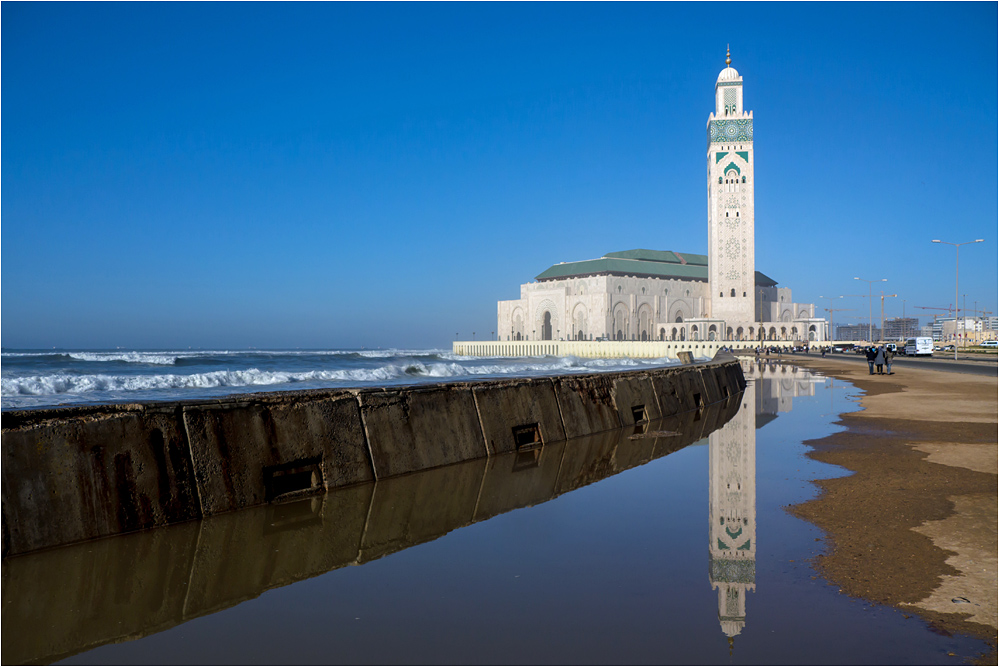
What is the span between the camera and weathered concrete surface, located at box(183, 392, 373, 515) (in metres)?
4.62

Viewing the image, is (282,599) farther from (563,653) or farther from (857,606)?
(857,606)

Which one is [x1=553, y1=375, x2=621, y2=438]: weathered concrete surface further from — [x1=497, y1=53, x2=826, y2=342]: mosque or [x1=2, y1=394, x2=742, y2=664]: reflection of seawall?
[x1=497, y1=53, x2=826, y2=342]: mosque

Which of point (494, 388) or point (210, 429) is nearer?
point (210, 429)

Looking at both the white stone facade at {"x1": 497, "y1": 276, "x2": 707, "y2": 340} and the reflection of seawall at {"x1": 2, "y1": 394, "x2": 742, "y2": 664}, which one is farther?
the white stone facade at {"x1": 497, "y1": 276, "x2": 707, "y2": 340}

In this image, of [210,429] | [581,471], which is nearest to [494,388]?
[581,471]

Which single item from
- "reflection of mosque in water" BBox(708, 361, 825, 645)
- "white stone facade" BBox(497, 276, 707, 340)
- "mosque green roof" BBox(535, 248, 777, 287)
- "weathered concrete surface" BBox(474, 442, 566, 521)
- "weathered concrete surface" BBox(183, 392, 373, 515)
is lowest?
"weathered concrete surface" BBox(474, 442, 566, 521)

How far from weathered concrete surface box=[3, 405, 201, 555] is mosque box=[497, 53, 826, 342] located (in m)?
93.1

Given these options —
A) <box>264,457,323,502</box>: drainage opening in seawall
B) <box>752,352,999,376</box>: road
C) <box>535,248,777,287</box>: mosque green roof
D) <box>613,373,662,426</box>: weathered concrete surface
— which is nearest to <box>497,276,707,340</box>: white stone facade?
<box>535,248,777,287</box>: mosque green roof

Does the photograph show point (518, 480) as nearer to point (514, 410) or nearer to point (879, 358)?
point (514, 410)

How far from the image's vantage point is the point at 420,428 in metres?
6.30

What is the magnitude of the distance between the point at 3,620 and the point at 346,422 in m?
2.86

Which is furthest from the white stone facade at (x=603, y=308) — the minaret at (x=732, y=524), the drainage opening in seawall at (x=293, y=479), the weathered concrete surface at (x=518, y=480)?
the drainage opening in seawall at (x=293, y=479)

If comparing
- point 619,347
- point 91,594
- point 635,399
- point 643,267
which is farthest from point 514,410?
point 643,267

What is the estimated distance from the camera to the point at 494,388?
23.8ft
